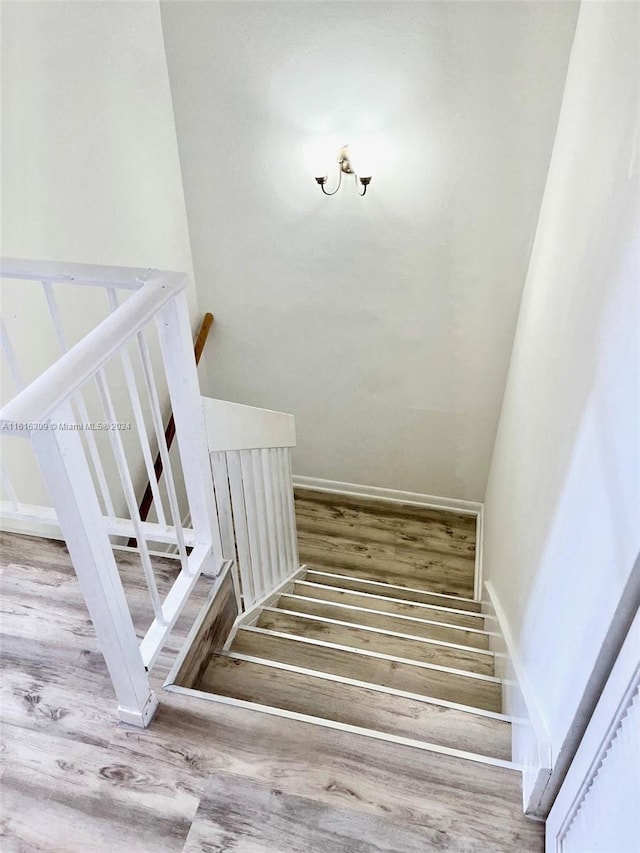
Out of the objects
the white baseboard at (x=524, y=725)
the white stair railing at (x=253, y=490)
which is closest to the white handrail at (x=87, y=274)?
the white stair railing at (x=253, y=490)

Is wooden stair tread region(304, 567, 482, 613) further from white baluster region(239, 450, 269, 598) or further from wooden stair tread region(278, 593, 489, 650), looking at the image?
white baluster region(239, 450, 269, 598)

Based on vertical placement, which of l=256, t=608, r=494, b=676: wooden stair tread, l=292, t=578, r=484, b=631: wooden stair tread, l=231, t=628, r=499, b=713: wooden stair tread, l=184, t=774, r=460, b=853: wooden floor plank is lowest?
l=292, t=578, r=484, b=631: wooden stair tread

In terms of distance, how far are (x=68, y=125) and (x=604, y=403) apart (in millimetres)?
2293

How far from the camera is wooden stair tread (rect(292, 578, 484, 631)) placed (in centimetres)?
286

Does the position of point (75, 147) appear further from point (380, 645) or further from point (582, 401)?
point (380, 645)

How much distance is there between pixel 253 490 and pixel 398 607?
1111 millimetres

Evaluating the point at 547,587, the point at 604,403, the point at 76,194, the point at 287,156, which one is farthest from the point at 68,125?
the point at 547,587

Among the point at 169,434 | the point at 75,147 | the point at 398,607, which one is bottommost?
the point at 398,607

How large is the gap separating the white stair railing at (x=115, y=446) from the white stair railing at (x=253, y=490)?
0.10 meters

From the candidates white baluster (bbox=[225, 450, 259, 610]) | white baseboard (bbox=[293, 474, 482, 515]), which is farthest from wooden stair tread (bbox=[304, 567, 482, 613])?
white baluster (bbox=[225, 450, 259, 610])

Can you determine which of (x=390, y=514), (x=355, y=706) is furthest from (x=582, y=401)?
(x=390, y=514)

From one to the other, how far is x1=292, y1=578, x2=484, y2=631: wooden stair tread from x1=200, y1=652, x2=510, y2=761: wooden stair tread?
1.06 meters

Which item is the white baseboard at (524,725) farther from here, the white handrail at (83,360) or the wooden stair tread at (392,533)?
the wooden stair tread at (392,533)

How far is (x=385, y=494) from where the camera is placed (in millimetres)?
4207
